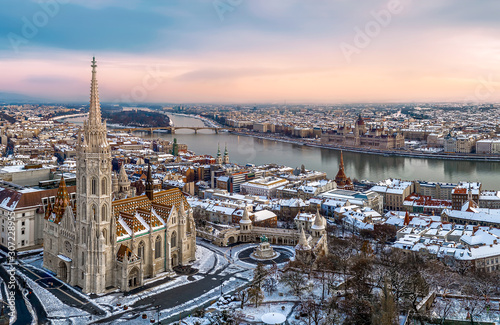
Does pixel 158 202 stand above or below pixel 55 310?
above

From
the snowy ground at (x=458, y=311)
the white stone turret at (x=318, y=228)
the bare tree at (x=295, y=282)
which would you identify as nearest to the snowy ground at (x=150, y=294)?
the bare tree at (x=295, y=282)

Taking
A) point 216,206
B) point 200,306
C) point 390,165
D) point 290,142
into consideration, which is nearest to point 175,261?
point 200,306

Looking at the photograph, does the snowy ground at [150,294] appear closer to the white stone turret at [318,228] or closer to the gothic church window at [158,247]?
the gothic church window at [158,247]

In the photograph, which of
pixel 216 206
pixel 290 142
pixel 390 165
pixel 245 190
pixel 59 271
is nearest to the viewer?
pixel 59 271

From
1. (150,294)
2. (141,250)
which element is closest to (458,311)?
(150,294)

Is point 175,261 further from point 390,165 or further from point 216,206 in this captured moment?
point 390,165

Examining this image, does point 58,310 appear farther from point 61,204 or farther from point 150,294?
point 61,204
